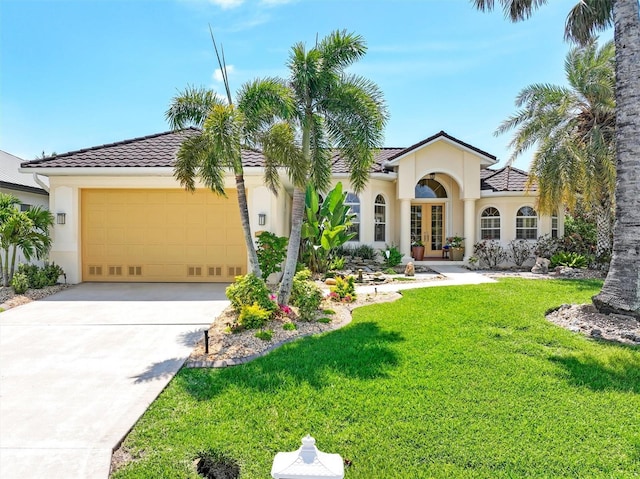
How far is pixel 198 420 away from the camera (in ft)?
13.2

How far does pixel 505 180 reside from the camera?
762 inches

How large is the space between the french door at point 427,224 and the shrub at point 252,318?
46.3ft

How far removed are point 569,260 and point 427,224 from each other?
259 inches

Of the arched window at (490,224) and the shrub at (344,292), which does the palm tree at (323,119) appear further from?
the arched window at (490,224)

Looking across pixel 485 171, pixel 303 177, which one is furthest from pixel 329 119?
pixel 485 171

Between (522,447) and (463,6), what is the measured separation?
39.1 feet

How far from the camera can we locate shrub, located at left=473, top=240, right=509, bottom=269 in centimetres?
1769

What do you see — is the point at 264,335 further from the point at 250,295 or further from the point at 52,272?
the point at 52,272

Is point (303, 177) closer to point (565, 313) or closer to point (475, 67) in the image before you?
point (565, 313)

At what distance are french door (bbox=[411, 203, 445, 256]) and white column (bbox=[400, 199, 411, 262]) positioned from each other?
2.18 metres

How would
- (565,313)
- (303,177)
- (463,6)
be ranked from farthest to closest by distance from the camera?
(463,6)
(565,313)
(303,177)

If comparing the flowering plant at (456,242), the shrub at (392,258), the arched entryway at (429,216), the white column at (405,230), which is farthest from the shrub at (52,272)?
the flowering plant at (456,242)

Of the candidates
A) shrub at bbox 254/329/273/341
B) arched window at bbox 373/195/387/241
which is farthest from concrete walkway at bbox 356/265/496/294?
shrub at bbox 254/329/273/341

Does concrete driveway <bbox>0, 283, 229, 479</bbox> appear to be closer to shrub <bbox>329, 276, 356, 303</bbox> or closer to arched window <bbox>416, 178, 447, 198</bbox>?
shrub <bbox>329, 276, 356, 303</bbox>
